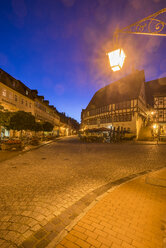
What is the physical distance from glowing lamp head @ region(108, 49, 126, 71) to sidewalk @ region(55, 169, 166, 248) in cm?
365

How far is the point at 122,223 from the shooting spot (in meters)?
2.54

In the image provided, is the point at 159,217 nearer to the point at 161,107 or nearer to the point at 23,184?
the point at 23,184

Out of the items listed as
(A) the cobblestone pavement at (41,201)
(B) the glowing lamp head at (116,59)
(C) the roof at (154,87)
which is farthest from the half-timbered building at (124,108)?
(B) the glowing lamp head at (116,59)

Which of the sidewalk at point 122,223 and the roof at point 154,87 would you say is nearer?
the sidewalk at point 122,223

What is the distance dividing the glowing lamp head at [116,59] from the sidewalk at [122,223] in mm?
3652

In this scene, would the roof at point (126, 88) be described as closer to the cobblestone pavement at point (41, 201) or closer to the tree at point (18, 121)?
the tree at point (18, 121)

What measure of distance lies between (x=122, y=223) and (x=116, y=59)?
4006 millimetres

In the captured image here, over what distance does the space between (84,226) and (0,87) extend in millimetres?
21343

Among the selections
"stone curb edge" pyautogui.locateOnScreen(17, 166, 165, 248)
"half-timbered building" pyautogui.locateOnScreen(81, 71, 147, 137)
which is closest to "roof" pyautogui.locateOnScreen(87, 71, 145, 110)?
"half-timbered building" pyautogui.locateOnScreen(81, 71, 147, 137)

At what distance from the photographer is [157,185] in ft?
14.0

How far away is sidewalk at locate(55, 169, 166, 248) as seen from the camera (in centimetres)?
211

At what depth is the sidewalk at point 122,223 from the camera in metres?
2.11

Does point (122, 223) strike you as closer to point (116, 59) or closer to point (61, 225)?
point (61, 225)

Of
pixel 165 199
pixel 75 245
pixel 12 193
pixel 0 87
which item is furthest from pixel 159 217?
pixel 0 87
